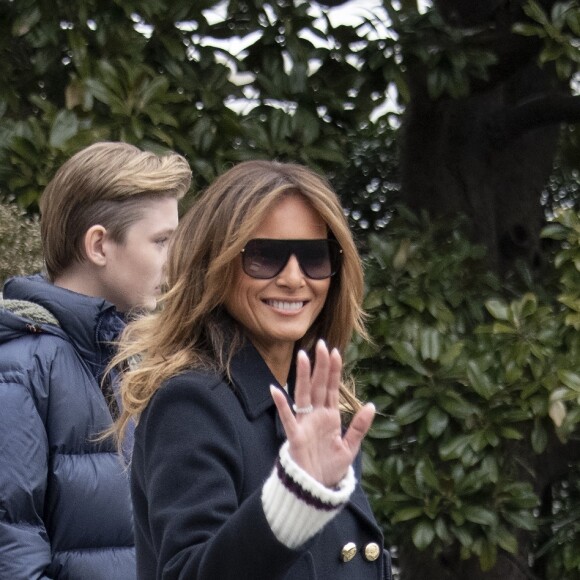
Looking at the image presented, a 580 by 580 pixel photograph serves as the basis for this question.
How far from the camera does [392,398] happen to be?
3898mm

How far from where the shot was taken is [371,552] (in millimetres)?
1888

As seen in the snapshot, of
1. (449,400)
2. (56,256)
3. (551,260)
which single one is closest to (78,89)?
(56,256)

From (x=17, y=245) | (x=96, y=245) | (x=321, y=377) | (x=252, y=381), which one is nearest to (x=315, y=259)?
(x=252, y=381)

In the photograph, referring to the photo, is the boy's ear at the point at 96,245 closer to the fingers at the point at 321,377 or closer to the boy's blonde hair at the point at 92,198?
the boy's blonde hair at the point at 92,198

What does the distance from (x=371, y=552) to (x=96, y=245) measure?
100cm

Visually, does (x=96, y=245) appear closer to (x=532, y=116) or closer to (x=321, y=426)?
(x=321, y=426)

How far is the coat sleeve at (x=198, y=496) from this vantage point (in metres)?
1.55

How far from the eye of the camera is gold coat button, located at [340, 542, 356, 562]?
183 centimetres

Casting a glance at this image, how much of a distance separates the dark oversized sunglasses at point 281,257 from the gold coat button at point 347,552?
0.37m

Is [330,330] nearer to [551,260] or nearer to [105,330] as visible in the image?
[105,330]

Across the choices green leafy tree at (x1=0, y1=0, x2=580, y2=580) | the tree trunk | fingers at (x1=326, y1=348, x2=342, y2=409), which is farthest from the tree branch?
fingers at (x1=326, y1=348, x2=342, y2=409)

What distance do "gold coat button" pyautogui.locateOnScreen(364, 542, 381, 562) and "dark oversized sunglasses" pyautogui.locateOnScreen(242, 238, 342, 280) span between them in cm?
38

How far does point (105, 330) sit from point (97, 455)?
0.25m

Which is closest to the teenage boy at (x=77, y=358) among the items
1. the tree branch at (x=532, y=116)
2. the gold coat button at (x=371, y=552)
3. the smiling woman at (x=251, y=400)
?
the smiling woman at (x=251, y=400)
